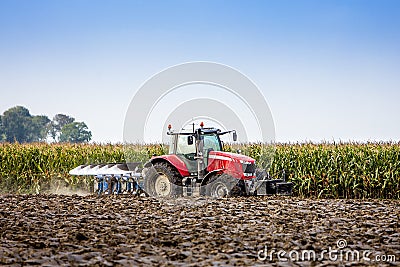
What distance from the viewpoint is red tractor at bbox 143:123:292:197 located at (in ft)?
53.8

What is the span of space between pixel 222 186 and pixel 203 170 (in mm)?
707

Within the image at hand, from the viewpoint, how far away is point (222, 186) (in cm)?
1647

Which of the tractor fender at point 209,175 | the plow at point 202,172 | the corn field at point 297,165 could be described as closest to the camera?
the tractor fender at point 209,175

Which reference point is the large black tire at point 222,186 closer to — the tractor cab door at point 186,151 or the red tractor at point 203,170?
the red tractor at point 203,170

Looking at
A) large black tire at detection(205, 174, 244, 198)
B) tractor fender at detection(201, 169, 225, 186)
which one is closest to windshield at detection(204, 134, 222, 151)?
tractor fender at detection(201, 169, 225, 186)

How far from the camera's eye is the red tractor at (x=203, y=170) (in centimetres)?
1641

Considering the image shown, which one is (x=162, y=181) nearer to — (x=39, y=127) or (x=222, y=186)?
(x=222, y=186)

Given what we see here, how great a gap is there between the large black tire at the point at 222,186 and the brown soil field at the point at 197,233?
0.58 m

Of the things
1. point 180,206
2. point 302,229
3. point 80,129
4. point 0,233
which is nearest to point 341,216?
point 302,229

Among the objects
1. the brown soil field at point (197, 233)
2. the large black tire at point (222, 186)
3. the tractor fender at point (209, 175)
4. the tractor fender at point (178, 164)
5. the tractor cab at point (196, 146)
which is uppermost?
the tractor cab at point (196, 146)

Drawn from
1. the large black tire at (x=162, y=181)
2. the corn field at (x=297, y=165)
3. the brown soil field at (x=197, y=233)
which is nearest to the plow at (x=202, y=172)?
the large black tire at (x=162, y=181)

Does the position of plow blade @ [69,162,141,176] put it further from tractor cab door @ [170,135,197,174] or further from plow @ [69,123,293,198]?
tractor cab door @ [170,135,197,174]

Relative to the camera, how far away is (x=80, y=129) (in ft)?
224

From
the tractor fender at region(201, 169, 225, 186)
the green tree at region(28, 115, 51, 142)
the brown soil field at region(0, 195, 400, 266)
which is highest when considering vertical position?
the green tree at region(28, 115, 51, 142)
